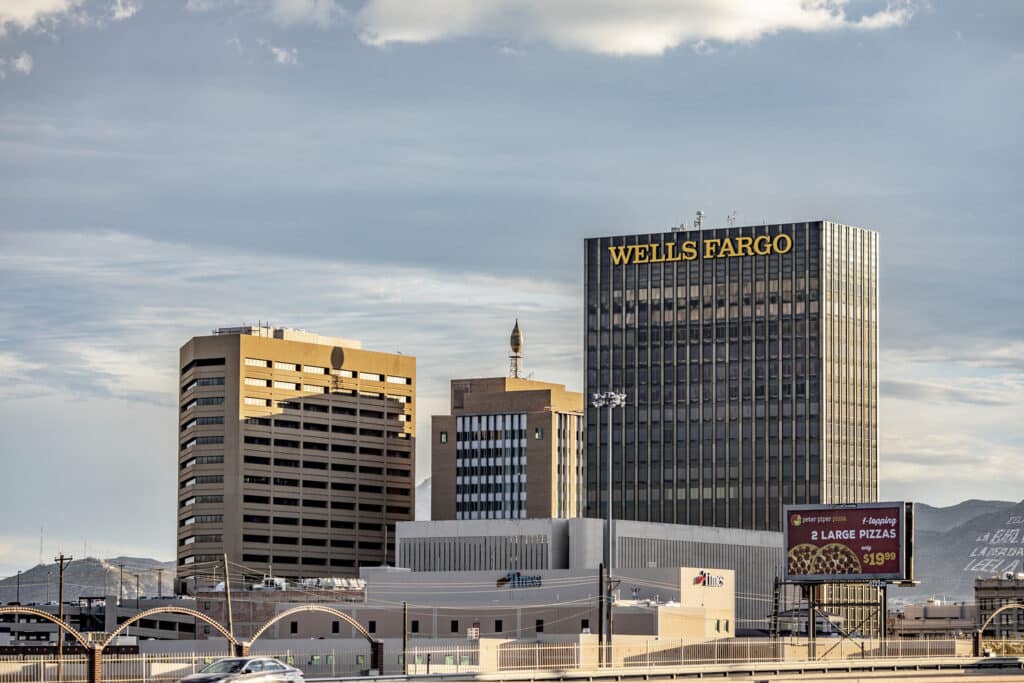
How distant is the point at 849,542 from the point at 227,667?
8490 centimetres

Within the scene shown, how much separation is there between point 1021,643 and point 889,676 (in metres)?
86.8

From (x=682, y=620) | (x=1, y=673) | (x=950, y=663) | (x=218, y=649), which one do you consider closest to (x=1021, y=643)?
(x=682, y=620)

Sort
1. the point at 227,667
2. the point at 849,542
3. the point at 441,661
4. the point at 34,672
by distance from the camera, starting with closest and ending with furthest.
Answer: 1. the point at 227,667
2. the point at 34,672
3. the point at 441,661
4. the point at 849,542

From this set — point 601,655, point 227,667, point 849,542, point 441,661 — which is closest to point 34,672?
point 227,667

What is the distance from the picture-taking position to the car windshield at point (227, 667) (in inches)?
3002

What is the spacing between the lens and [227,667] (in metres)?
76.6

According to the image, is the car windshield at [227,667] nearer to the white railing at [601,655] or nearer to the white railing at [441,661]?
the white railing at [601,655]

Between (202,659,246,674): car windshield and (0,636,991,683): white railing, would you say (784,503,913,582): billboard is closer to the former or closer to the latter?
(0,636,991,683): white railing

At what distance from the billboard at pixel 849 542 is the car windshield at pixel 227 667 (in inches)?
3244

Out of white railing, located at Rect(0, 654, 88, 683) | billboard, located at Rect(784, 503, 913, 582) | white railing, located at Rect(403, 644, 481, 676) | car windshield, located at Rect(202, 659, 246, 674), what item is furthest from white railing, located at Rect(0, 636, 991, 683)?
car windshield, located at Rect(202, 659, 246, 674)

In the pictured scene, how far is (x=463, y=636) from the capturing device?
190 metres

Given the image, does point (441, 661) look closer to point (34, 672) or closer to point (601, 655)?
point (601, 655)

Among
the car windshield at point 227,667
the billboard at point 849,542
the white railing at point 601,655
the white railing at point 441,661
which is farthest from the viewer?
the billboard at point 849,542

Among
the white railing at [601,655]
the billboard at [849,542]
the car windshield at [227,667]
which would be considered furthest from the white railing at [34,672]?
the billboard at [849,542]
